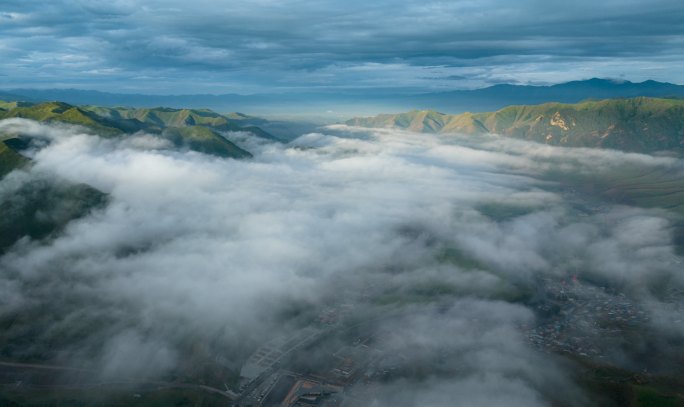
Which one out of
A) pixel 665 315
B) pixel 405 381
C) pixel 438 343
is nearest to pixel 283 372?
pixel 405 381

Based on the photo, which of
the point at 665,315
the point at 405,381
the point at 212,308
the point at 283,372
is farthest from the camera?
the point at 665,315

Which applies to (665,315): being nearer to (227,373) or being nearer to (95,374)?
(227,373)

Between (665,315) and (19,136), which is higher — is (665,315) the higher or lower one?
the lower one

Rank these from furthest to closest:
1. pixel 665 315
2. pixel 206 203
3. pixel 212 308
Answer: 1. pixel 206 203
2. pixel 665 315
3. pixel 212 308

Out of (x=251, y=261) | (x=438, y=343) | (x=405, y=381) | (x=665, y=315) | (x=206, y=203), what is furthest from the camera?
(x=206, y=203)

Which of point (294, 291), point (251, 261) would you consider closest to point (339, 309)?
point (294, 291)

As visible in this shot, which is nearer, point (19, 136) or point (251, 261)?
point (251, 261)

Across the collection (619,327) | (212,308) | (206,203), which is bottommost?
(619,327)

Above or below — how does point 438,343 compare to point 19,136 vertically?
below

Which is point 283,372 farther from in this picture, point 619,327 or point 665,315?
point 665,315
